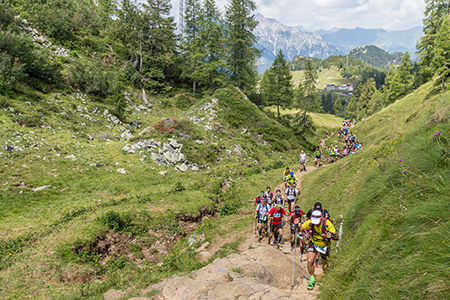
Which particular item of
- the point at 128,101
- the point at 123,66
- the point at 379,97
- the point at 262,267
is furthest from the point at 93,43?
the point at 379,97

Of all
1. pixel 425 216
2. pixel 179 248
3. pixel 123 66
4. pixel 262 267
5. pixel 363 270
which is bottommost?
pixel 179 248

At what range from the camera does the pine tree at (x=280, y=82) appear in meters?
44.2

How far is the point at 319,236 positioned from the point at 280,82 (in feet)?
141

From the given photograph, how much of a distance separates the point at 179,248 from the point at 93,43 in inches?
1751

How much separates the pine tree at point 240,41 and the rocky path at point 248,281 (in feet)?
130

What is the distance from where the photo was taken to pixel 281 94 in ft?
150

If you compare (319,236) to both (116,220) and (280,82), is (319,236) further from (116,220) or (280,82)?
(280,82)

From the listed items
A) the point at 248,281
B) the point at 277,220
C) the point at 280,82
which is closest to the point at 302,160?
the point at 277,220

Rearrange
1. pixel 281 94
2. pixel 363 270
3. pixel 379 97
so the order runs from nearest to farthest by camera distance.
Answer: pixel 363 270 → pixel 281 94 → pixel 379 97

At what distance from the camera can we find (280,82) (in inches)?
1785

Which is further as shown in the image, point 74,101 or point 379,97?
point 379,97

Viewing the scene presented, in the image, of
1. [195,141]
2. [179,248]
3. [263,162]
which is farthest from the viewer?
[263,162]

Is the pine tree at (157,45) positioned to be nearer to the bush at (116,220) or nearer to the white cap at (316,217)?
the bush at (116,220)

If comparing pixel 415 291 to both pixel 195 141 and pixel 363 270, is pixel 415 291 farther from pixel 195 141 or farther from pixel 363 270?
pixel 195 141
